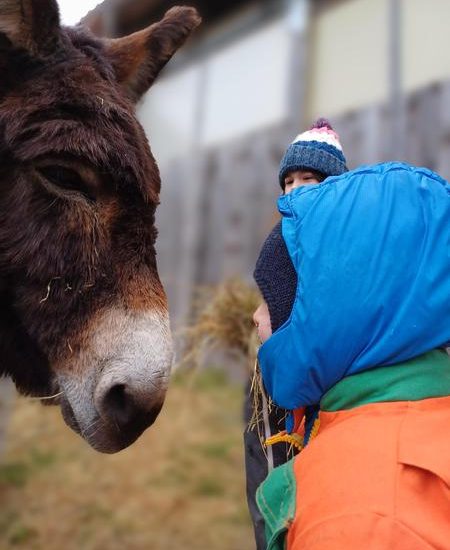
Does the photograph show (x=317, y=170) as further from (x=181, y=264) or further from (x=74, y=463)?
(x=181, y=264)

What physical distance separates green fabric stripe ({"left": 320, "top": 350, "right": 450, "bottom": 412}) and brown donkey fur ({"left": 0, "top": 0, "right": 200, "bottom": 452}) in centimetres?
54

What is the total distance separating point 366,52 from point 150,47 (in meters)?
3.12

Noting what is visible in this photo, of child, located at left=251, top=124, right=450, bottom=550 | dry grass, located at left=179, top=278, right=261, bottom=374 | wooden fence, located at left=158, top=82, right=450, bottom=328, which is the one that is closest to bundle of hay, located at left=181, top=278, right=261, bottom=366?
dry grass, located at left=179, top=278, right=261, bottom=374

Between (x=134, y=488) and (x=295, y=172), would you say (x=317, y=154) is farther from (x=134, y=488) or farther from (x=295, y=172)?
(x=134, y=488)

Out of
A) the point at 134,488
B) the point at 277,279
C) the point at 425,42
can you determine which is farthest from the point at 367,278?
the point at 425,42

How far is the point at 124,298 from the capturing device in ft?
5.30

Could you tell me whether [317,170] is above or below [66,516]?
above

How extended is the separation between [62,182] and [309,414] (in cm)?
96

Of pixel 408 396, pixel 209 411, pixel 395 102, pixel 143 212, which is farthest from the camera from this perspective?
pixel 209 411

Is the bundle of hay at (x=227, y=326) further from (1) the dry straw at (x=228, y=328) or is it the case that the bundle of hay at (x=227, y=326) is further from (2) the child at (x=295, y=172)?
(2) the child at (x=295, y=172)

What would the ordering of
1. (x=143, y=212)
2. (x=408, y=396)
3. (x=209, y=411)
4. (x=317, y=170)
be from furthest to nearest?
1. (x=209, y=411)
2. (x=317, y=170)
3. (x=143, y=212)
4. (x=408, y=396)

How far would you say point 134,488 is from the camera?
427 centimetres

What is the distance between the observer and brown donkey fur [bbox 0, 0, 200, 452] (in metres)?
1.58

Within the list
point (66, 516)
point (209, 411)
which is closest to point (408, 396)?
point (66, 516)
